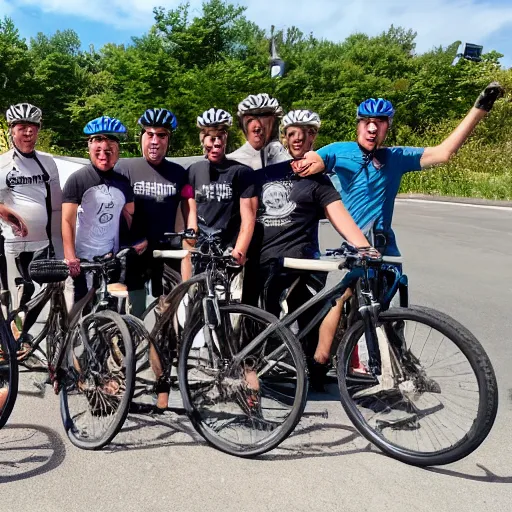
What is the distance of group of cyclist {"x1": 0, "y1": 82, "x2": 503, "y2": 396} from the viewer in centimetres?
412

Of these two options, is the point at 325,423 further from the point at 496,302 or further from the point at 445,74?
the point at 445,74

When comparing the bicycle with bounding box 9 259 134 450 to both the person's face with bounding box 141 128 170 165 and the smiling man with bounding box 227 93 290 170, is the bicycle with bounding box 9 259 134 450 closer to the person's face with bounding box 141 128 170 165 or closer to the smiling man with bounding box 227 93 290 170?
the person's face with bounding box 141 128 170 165

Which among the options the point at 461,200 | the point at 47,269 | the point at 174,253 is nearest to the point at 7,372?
the point at 47,269

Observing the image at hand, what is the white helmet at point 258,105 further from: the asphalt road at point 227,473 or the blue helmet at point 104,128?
the asphalt road at point 227,473

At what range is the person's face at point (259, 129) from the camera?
14.5ft

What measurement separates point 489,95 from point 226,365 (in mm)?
2172

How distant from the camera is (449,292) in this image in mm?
8383

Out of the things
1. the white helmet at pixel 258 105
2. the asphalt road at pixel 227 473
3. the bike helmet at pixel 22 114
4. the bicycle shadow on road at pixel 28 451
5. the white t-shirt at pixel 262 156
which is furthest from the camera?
the bike helmet at pixel 22 114

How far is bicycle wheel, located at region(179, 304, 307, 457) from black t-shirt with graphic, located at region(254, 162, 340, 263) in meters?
0.78

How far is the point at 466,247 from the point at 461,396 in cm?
965

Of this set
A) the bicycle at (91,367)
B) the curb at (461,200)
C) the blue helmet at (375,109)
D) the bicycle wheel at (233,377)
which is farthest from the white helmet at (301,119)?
the curb at (461,200)

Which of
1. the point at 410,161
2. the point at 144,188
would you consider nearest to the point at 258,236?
the point at 144,188

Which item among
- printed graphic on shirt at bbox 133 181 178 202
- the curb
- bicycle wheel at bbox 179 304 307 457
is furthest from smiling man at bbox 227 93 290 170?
the curb

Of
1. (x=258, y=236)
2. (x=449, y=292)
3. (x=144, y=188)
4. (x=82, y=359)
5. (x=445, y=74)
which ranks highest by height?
(x=445, y=74)
